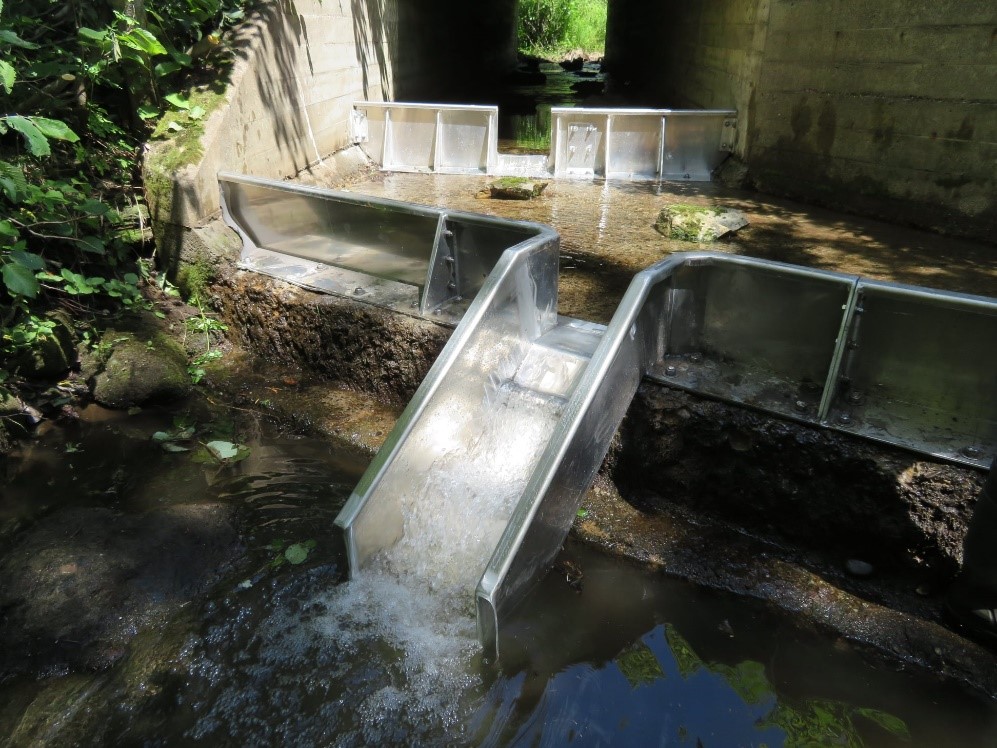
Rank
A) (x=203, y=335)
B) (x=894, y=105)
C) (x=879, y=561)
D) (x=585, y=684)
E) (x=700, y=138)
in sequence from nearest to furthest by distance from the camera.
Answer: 1. (x=585, y=684)
2. (x=879, y=561)
3. (x=203, y=335)
4. (x=894, y=105)
5. (x=700, y=138)

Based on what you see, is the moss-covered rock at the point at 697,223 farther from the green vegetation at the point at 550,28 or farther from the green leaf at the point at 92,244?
the green vegetation at the point at 550,28

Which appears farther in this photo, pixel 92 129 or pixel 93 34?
pixel 92 129

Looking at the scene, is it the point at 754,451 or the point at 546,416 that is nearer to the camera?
the point at 754,451

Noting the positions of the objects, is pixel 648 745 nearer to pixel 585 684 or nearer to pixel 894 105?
pixel 585 684

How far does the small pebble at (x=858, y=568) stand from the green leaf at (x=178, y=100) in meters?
5.03

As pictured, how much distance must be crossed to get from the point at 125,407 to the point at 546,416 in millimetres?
2584

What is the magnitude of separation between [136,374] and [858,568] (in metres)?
3.98

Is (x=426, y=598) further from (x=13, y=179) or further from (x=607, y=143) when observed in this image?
(x=607, y=143)

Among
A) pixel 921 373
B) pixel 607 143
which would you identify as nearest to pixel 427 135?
pixel 607 143

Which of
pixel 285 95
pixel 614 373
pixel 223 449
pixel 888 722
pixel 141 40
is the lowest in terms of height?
pixel 888 722

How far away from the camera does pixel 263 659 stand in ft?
8.37

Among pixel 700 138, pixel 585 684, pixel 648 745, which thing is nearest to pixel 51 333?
pixel 585 684

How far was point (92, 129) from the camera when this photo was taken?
4684mm

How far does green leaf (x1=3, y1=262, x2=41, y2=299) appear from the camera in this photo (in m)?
3.24
